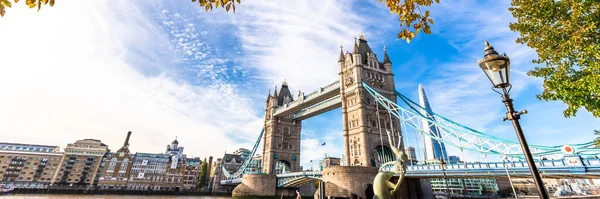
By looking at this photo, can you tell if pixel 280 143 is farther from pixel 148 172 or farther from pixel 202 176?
pixel 148 172

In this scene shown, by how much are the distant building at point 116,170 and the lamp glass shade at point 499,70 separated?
81995 millimetres

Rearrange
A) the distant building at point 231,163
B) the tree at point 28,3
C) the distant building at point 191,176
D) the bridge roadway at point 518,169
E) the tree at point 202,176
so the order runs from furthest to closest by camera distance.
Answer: the distant building at point 231,163 → the distant building at point 191,176 → the tree at point 202,176 → the bridge roadway at point 518,169 → the tree at point 28,3

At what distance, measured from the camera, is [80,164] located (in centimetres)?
7225

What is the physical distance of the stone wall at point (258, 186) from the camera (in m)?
40.8

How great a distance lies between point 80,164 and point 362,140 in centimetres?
8093

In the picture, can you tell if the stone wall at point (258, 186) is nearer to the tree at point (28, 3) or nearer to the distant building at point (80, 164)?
the tree at point (28, 3)

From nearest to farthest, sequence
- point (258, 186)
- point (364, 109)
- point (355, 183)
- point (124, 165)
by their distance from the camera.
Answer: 1. point (355, 183)
2. point (364, 109)
3. point (258, 186)
4. point (124, 165)

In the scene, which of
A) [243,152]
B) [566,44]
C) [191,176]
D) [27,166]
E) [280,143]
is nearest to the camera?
[566,44]

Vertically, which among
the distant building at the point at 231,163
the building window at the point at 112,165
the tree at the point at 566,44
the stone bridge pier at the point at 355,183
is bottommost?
the stone bridge pier at the point at 355,183

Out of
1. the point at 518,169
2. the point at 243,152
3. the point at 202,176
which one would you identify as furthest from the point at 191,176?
the point at 518,169

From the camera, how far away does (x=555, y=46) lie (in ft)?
26.1

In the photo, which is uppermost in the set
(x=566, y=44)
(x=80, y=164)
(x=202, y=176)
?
(x=80, y=164)

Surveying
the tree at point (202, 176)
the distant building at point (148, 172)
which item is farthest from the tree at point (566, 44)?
the distant building at point (148, 172)

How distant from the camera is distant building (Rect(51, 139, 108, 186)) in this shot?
70062 mm
